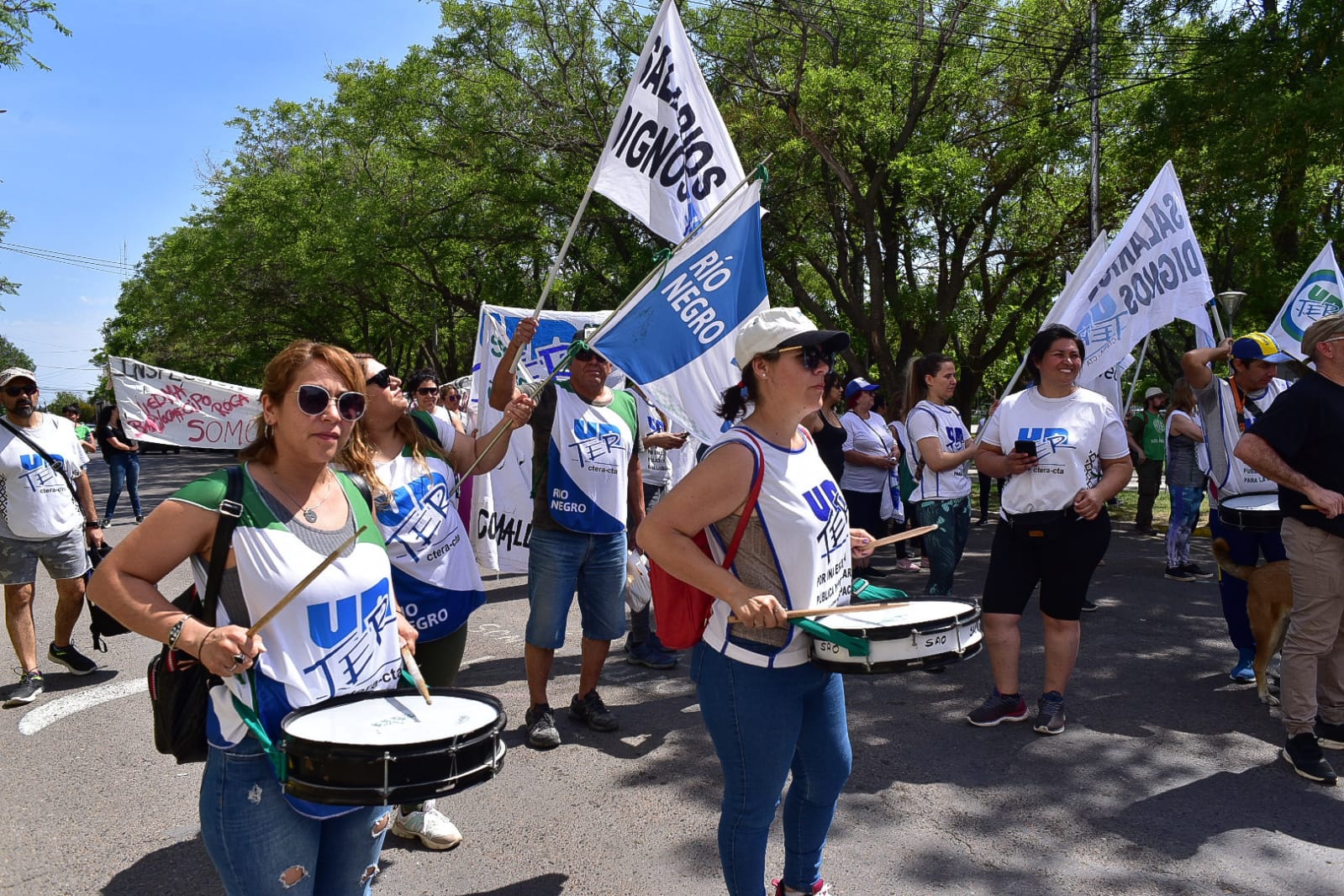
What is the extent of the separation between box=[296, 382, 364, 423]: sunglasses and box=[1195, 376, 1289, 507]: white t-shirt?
16.3 feet

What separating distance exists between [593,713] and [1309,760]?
3266mm

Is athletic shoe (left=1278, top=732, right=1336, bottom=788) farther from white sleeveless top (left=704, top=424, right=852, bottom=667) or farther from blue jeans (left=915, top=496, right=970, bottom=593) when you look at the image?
white sleeveless top (left=704, top=424, right=852, bottom=667)

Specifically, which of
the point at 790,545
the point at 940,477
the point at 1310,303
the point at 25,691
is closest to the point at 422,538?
the point at 790,545

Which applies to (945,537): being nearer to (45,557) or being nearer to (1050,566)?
(1050,566)

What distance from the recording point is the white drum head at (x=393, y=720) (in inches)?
80.5

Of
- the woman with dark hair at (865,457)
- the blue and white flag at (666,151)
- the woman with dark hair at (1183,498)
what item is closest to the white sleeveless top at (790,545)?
the blue and white flag at (666,151)

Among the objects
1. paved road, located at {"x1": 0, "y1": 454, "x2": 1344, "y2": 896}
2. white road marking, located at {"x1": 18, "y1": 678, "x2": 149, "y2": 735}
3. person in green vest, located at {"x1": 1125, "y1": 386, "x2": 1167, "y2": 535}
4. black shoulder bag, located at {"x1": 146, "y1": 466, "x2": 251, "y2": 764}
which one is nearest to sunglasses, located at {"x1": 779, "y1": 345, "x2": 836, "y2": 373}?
black shoulder bag, located at {"x1": 146, "y1": 466, "x2": 251, "y2": 764}

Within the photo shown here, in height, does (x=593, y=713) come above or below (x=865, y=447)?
below

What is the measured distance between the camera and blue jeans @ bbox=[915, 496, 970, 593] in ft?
20.4

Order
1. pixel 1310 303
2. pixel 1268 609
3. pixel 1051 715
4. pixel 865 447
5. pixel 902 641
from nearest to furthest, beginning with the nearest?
pixel 902 641 < pixel 1051 715 < pixel 1268 609 < pixel 1310 303 < pixel 865 447

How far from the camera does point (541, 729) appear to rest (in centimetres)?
477

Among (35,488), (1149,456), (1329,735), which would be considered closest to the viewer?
(1329,735)

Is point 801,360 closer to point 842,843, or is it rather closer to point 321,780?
point 321,780

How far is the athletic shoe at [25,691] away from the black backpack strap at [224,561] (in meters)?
4.61
